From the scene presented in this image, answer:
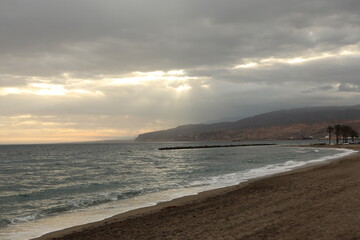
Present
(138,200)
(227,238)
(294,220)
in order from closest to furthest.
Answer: (227,238), (294,220), (138,200)

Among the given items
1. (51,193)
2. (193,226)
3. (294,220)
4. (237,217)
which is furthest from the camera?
(51,193)

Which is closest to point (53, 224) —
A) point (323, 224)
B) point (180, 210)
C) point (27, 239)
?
point (27, 239)

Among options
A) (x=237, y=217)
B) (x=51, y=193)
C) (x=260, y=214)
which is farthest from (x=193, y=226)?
(x=51, y=193)

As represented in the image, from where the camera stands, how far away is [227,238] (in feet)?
29.2

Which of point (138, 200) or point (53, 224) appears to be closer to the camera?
point (53, 224)

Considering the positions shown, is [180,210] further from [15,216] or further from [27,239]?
[15,216]

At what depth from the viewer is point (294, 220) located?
10156 millimetres

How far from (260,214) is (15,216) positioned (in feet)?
41.7

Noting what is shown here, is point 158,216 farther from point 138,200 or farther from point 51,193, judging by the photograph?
point 51,193

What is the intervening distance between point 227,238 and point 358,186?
1054 centimetres

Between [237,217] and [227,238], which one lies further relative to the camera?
[237,217]

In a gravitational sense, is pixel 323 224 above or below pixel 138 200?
above

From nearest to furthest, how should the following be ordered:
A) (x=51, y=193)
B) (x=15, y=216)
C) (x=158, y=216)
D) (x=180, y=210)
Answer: (x=158, y=216)
(x=180, y=210)
(x=15, y=216)
(x=51, y=193)

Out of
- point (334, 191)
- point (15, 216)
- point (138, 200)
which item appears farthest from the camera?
point (138, 200)
